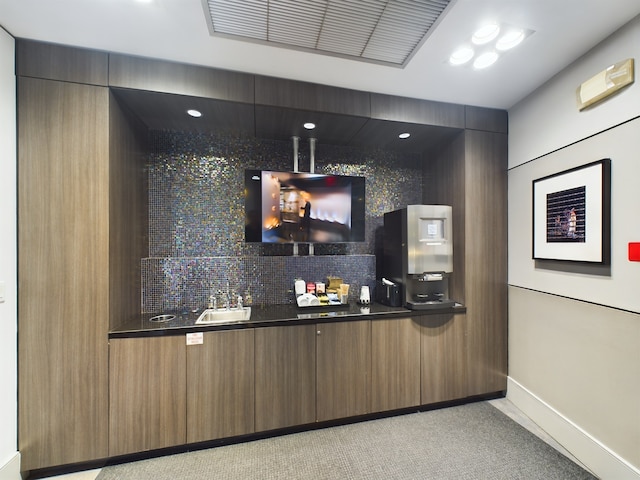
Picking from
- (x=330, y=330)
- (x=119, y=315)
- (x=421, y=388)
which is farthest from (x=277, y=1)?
(x=421, y=388)

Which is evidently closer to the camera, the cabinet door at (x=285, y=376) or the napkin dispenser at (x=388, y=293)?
the cabinet door at (x=285, y=376)

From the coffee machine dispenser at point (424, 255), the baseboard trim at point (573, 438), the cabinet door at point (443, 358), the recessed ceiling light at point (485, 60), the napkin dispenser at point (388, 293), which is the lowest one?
the baseboard trim at point (573, 438)

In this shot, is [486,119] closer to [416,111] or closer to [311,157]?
[416,111]

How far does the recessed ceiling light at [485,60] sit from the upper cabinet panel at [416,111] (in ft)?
1.52

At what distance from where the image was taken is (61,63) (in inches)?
65.8

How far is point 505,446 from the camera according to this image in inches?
73.1

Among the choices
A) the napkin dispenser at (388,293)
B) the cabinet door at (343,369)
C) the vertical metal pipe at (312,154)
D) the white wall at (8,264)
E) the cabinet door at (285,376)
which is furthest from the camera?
the vertical metal pipe at (312,154)

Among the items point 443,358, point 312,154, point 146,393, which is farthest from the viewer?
point 312,154

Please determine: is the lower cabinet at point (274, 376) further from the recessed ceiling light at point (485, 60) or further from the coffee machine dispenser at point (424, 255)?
the recessed ceiling light at point (485, 60)

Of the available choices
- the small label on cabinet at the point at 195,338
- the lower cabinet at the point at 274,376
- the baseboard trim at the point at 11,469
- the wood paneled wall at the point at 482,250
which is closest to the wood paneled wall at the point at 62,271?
the baseboard trim at the point at 11,469

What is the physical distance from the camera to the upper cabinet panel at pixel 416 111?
7.13 feet

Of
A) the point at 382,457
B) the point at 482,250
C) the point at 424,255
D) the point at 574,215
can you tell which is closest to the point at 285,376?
the point at 382,457

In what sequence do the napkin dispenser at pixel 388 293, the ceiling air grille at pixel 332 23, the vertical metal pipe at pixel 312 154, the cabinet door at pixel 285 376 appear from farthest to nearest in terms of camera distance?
the vertical metal pipe at pixel 312 154
the napkin dispenser at pixel 388 293
the cabinet door at pixel 285 376
the ceiling air grille at pixel 332 23

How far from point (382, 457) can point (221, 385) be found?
1222mm
